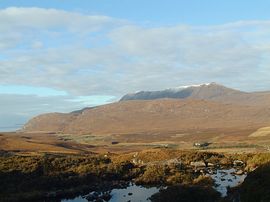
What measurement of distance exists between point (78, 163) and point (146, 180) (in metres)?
15.7

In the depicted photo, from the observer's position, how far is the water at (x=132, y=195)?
50.5 m

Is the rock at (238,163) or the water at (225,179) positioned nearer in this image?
the water at (225,179)

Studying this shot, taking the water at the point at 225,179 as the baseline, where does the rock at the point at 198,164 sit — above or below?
above

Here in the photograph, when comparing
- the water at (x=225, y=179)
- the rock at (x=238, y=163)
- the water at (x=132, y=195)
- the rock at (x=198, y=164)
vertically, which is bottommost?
the water at (x=132, y=195)

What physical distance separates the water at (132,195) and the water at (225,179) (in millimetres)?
7483

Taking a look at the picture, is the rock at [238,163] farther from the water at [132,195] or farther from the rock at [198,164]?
the water at [132,195]

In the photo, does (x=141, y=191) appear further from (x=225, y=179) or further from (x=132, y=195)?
(x=225, y=179)

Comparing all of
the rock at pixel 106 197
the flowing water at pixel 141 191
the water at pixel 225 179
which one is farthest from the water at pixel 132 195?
the water at pixel 225 179

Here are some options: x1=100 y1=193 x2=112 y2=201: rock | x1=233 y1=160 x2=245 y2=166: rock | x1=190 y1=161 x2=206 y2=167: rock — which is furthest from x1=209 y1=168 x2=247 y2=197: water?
x1=100 y1=193 x2=112 y2=201: rock

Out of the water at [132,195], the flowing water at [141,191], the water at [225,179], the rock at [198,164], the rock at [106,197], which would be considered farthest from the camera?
the rock at [198,164]

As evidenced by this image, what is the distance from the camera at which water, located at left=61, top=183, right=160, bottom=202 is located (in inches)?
1988

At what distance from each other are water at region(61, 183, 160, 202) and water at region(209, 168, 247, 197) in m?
7.48

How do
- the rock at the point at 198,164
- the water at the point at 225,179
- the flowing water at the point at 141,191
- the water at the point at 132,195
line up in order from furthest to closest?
the rock at the point at 198,164
the water at the point at 225,179
the flowing water at the point at 141,191
the water at the point at 132,195

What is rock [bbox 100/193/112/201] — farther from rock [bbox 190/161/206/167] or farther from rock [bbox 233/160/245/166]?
rock [bbox 233/160/245/166]
